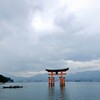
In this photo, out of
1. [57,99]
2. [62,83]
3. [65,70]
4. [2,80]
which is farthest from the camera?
[2,80]

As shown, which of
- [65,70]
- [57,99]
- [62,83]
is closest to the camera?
[57,99]

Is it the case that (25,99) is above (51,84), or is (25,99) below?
below

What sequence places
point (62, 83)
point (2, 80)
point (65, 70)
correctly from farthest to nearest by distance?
point (2, 80) → point (62, 83) → point (65, 70)

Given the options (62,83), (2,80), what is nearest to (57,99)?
(62,83)

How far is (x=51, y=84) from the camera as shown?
94.6 m

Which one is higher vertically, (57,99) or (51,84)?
(51,84)

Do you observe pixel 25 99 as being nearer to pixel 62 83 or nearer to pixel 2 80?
pixel 62 83

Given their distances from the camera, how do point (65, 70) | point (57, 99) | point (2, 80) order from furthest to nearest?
1. point (2, 80)
2. point (65, 70)
3. point (57, 99)

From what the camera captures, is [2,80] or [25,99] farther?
[2,80]

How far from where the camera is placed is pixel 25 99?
154 ft

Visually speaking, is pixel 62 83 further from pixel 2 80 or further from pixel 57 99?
pixel 2 80

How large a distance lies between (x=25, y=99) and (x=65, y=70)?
121ft

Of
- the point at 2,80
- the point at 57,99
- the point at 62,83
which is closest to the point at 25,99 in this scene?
the point at 57,99

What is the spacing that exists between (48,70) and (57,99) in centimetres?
3978
